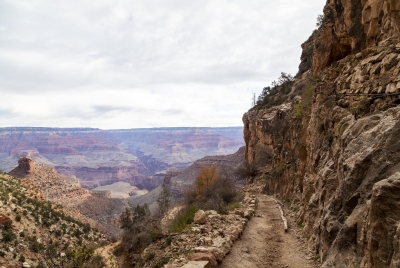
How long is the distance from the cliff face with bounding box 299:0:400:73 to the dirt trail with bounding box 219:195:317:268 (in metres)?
7.81

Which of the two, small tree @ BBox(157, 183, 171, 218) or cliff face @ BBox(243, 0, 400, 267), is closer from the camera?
cliff face @ BBox(243, 0, 400, 267)

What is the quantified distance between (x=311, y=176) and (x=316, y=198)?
3.18 meters

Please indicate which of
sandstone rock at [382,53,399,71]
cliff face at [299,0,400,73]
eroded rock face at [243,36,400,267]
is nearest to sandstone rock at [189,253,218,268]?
eroded rock face at [243,36,400,267]

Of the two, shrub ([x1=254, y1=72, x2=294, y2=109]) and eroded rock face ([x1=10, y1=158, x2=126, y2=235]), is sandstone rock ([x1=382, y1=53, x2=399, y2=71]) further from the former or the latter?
eroded rock face ([x1=10, y1=158, x2=126, y2=235])

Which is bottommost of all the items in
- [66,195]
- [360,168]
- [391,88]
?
[66,195]

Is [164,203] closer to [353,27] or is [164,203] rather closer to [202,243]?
[202,243]

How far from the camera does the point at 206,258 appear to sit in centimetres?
737

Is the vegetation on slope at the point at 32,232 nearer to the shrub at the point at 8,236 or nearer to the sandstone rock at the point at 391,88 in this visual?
the shrub at the point at 8,236

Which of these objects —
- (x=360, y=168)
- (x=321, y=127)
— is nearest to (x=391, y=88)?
(x=360, y=168)

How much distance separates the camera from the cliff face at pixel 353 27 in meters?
10.1

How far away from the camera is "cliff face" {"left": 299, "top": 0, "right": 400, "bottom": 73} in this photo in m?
10.1

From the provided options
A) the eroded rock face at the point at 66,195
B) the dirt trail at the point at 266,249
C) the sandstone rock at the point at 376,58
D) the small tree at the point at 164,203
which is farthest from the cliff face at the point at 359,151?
the eroded rock face at the point at 66,195

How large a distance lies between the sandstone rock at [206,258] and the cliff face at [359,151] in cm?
275

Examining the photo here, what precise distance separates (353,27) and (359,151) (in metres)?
10.6
